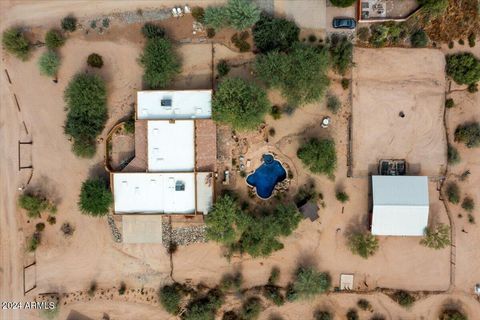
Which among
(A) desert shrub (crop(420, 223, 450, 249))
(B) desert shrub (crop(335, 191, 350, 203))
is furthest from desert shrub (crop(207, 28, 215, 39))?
(A) desert shrub (crop(420, 223, 450, 249))

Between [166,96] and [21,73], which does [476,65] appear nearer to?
[166,96]

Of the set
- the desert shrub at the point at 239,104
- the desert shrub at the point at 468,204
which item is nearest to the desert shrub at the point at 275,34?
the desert shrub at the point at 239,104

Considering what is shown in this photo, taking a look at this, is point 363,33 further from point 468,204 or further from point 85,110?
point 85,110

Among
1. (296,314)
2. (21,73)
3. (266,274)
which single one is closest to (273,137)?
(266,274)

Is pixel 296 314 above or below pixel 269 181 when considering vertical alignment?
below

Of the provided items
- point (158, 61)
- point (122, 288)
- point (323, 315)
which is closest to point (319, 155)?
point (323, 315)
